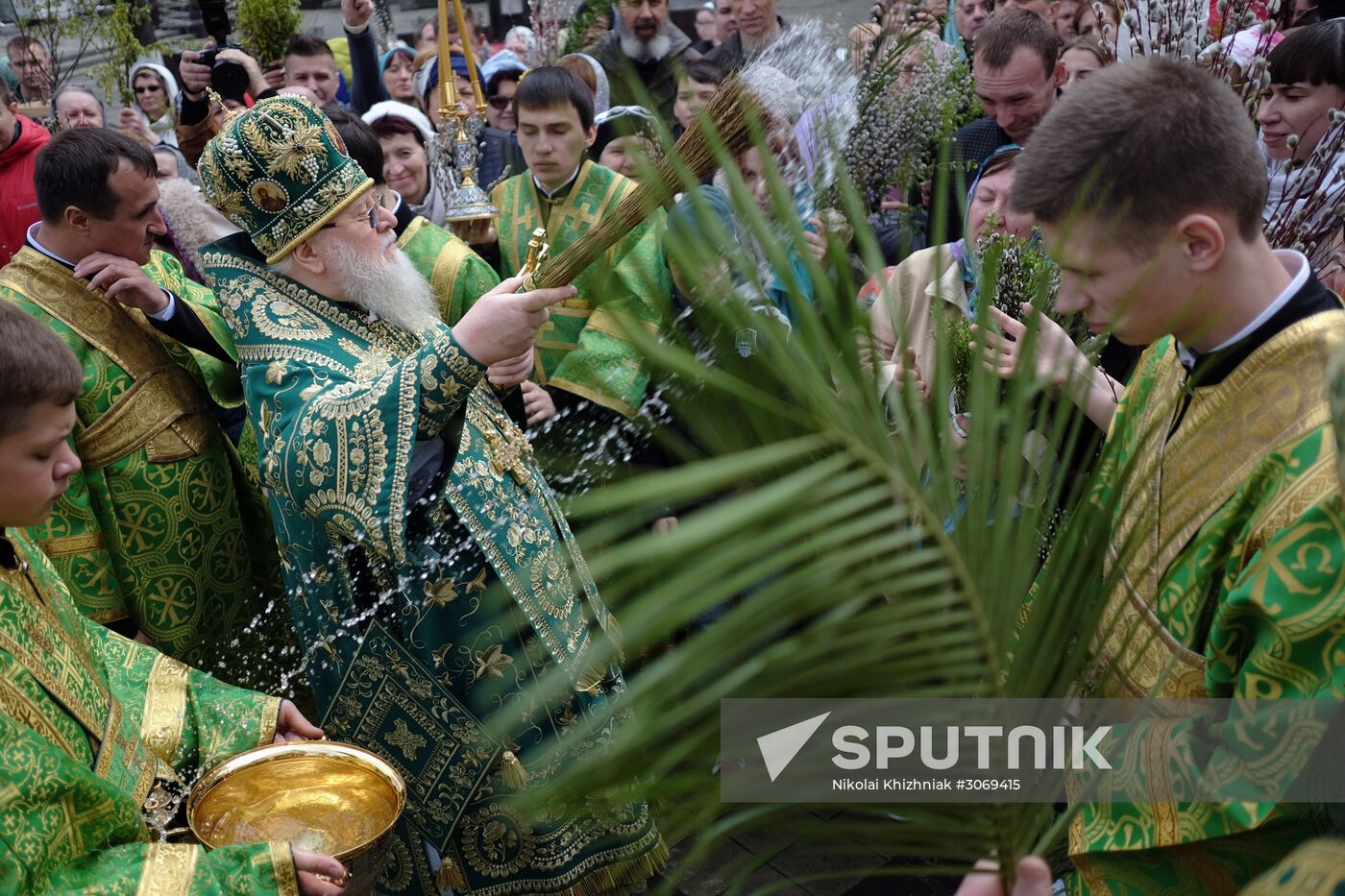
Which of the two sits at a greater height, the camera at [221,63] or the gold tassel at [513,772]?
the camera at [221,63]

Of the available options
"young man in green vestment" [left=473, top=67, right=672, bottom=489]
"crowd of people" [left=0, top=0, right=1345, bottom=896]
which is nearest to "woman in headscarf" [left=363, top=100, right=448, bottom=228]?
"crowd of people" [left=0, top=0, right=1345, bottom=896]

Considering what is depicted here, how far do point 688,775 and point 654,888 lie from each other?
7.93 feet

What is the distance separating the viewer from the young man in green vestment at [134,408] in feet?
11.2

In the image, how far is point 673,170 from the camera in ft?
5.98

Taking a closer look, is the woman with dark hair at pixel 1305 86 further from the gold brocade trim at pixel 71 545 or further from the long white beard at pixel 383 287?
the gold brocade trim at pixel 71 545

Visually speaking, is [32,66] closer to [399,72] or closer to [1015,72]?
[399,72]

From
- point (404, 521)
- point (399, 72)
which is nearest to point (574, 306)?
point (404, 521)

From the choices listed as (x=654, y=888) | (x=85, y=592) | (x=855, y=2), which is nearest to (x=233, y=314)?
(x=85, y=592)

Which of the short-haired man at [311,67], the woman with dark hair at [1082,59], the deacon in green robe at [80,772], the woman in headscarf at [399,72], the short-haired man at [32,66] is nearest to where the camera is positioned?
the deacon in green robe at [80,772]

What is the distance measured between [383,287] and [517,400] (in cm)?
74

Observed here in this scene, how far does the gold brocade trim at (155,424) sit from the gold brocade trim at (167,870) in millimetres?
1786

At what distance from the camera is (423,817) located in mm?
3152

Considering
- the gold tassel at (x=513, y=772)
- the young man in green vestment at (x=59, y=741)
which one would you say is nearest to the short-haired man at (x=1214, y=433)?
the young man in green vestment at (x=59, y=741)

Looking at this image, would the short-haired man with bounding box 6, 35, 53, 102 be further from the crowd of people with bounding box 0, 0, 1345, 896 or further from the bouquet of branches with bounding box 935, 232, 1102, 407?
the bouquet of branches with bounding box 935, 232, 1102, 407
